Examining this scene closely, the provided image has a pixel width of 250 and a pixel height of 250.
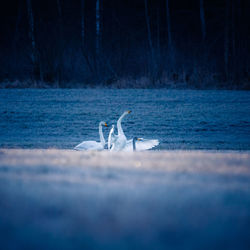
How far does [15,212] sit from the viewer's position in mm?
808

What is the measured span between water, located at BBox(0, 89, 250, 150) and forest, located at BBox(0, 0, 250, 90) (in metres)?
2.00

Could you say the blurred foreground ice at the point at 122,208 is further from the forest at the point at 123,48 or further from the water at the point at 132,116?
the forest at the point at 123,48

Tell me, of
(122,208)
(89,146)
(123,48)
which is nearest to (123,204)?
(122,208)

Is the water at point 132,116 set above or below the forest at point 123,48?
below

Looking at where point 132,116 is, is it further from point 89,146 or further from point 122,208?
point 122,208

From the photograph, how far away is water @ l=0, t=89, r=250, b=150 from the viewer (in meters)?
11.3

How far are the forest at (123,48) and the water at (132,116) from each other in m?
2.00

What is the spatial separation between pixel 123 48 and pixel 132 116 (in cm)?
777

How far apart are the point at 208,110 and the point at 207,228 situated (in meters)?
13.3

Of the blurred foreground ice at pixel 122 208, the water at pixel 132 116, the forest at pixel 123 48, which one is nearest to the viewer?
the blurred foreground ice at pixel 122 208

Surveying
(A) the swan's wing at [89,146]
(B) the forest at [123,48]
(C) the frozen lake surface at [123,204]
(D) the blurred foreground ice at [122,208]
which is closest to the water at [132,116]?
(A) the swan's wing at [89,146]

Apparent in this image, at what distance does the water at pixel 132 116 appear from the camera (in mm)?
11344

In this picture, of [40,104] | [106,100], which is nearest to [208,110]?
[106,100]

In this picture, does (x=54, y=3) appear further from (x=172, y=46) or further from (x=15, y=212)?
(x=15, y=212)
